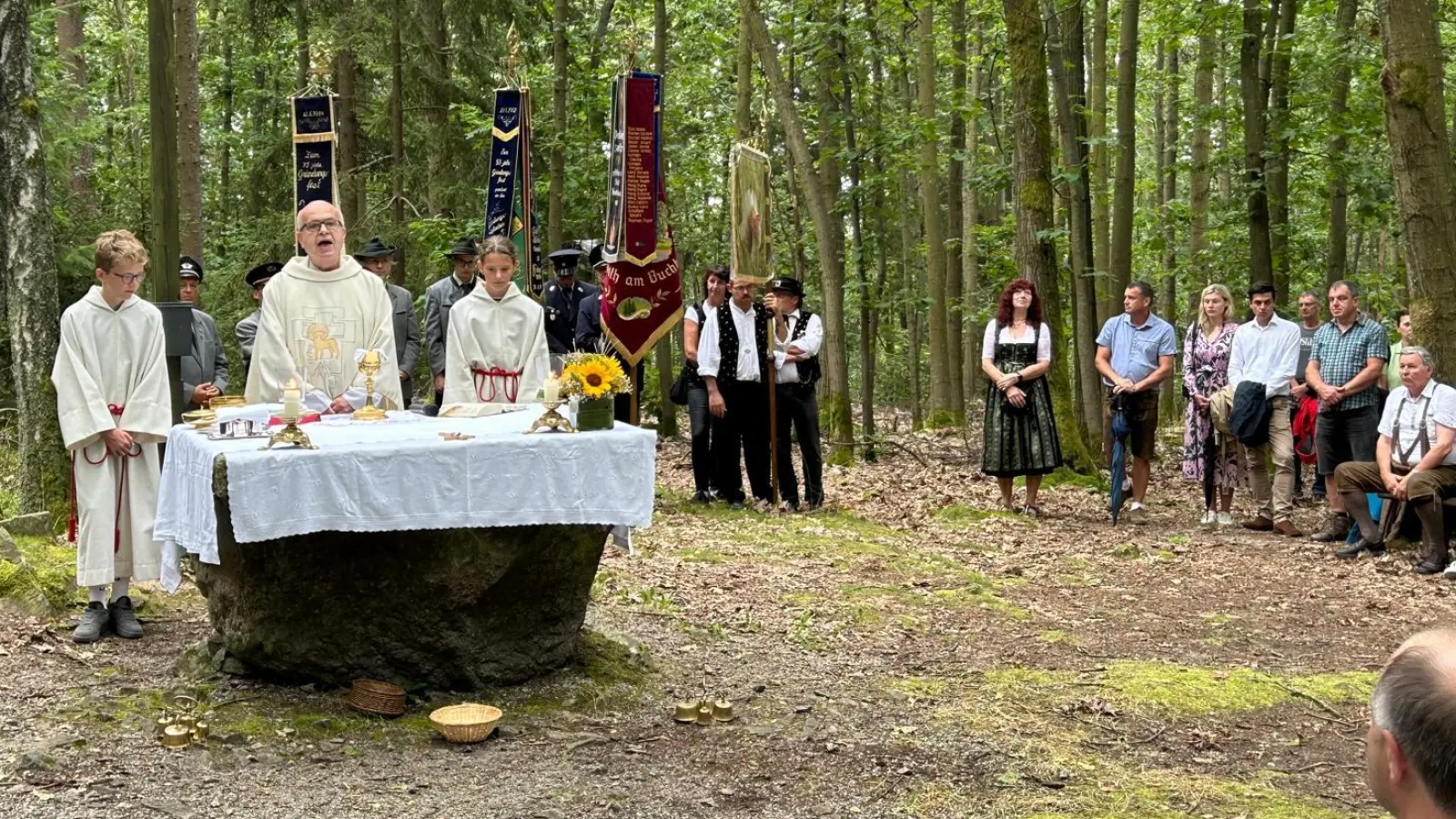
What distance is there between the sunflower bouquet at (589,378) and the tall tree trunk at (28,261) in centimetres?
466

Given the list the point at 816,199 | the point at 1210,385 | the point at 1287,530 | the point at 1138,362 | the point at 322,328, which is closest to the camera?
the point at 322,328

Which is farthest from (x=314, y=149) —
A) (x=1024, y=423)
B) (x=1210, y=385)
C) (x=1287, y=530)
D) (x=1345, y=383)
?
(x=1287, y=530)

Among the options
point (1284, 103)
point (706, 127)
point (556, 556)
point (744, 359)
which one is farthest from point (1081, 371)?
point (556, 556)

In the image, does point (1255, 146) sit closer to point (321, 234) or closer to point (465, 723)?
point (321, 234)

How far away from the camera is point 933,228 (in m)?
17.1

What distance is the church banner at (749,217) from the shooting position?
37.2ft

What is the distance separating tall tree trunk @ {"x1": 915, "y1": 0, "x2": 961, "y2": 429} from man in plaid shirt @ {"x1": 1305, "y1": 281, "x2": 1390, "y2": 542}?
523 cm

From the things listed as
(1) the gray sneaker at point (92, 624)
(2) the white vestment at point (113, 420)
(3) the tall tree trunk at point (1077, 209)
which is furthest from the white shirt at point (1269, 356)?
(1) the gray sneaker at point (92, 624)

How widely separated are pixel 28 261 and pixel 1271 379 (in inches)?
365

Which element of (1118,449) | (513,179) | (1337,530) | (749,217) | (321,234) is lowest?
(1337,530)

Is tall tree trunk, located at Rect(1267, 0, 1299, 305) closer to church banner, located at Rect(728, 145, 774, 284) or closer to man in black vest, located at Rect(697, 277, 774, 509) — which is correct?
church banner, located at Rect(728, 145, 774, 284)

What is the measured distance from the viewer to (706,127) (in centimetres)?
2378

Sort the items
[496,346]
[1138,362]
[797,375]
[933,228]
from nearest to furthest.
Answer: [496,346] → [1138,362] → [797,375] → [933,228]

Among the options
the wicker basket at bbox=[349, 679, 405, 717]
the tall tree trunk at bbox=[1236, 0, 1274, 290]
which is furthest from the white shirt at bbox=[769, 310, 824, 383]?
the wicker basket at bbox=[349, 679, 405, 717]
